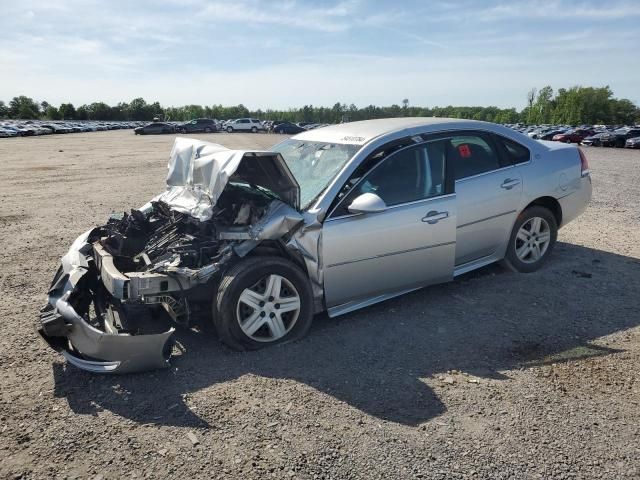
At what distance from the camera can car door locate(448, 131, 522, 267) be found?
15.6ft

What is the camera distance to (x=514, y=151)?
5301 mm

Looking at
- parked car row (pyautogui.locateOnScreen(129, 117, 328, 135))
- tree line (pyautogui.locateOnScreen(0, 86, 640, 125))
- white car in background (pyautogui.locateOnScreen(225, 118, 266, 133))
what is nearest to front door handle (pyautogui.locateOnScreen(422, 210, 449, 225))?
parked car row (pyautogui.locateOnScreen(129, 117, 328, 135))

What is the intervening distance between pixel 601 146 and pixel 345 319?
39238mm

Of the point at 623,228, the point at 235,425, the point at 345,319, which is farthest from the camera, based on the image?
the point at 623,228

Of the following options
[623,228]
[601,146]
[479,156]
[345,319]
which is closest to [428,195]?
[479,156]

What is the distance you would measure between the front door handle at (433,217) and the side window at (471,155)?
489 millimetres

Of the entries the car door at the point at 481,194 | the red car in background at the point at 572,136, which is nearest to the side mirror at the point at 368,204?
the car door at the point at 481,194

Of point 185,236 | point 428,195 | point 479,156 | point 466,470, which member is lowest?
point 466,470

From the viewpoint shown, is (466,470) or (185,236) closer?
(466,470)

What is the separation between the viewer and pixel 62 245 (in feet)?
22.8

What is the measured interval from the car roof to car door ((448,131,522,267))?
0.81 feet

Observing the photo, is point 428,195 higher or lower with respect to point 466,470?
higher

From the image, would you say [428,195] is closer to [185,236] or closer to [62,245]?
[185,236]

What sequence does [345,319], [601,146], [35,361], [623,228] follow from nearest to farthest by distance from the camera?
[35,361]
[345,319]
[623,228]
[601,146]
